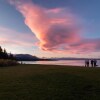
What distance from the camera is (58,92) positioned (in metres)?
11.8

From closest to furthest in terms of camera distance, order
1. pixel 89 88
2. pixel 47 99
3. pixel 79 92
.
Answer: pixel 47 99, pixel 79 92, pixel 89 88

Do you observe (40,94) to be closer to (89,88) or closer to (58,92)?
(58,92)

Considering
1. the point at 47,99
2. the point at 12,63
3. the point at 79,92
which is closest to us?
the point at 47,99

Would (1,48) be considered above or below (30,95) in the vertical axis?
above

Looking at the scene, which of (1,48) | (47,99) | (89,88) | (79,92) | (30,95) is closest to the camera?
(47,99)

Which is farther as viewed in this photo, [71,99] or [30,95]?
[30,95]

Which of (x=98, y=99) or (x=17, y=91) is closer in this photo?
(x=98, y=99)

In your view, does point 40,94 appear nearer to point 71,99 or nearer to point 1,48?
point 71,99

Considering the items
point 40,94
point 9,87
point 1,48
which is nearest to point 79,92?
point 40,94

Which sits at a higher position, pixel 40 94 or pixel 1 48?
pixel 1 48

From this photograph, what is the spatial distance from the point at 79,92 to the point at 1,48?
5402 cm

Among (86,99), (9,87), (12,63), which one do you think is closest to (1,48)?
(12,63)

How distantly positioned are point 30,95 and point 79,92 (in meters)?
2.74

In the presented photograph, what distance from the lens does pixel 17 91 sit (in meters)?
12.2
